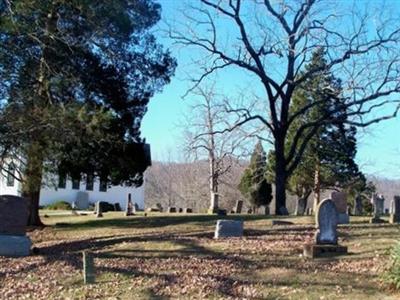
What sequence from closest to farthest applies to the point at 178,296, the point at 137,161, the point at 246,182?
the point at 178,296 < the point at 137,161 < the point at 246,182

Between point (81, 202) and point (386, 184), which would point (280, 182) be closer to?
point (81, 202)

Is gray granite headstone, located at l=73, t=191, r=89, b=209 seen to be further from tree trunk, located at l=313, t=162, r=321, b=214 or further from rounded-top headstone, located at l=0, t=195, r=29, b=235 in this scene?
rounded-top headstone, located at l=0, t=195, r=29, b=235

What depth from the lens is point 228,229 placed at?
16.4 metres

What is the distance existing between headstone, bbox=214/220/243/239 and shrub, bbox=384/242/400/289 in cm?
698

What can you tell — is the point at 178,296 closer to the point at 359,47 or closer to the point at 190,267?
the point at 190,267

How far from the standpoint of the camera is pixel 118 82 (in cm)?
2405

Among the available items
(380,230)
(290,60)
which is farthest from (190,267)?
(290,60)

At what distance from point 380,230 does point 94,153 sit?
11703mm

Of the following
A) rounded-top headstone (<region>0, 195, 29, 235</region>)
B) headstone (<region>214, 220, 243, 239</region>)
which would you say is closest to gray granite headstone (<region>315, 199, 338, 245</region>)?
headstone (<region>214, 220, 243, 239</region>)

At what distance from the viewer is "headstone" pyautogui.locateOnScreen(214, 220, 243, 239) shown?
16266 millimetres

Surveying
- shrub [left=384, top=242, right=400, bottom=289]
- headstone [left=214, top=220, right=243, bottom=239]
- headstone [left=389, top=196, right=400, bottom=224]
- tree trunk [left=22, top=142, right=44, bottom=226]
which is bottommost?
shrub [left=384, top=242, right=400, bottom=289]

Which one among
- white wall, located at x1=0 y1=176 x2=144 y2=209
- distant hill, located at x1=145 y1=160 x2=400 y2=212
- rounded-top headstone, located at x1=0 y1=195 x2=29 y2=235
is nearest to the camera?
rounded-top headstone, located at x1=0 y1=195 x2=29 y2=235

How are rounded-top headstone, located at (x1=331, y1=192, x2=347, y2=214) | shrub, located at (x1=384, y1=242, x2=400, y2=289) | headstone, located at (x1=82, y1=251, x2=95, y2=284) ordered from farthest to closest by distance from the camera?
rounded-top headstone, located at (x1=331, y1=192, x2=347, y2=214) < headstone, located at (x1=82, y1=251, x2=95, y2=284) < shrub, located at (x1=384, y1=242, x2=400, y2=289)

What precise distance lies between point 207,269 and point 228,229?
4.83 meters
